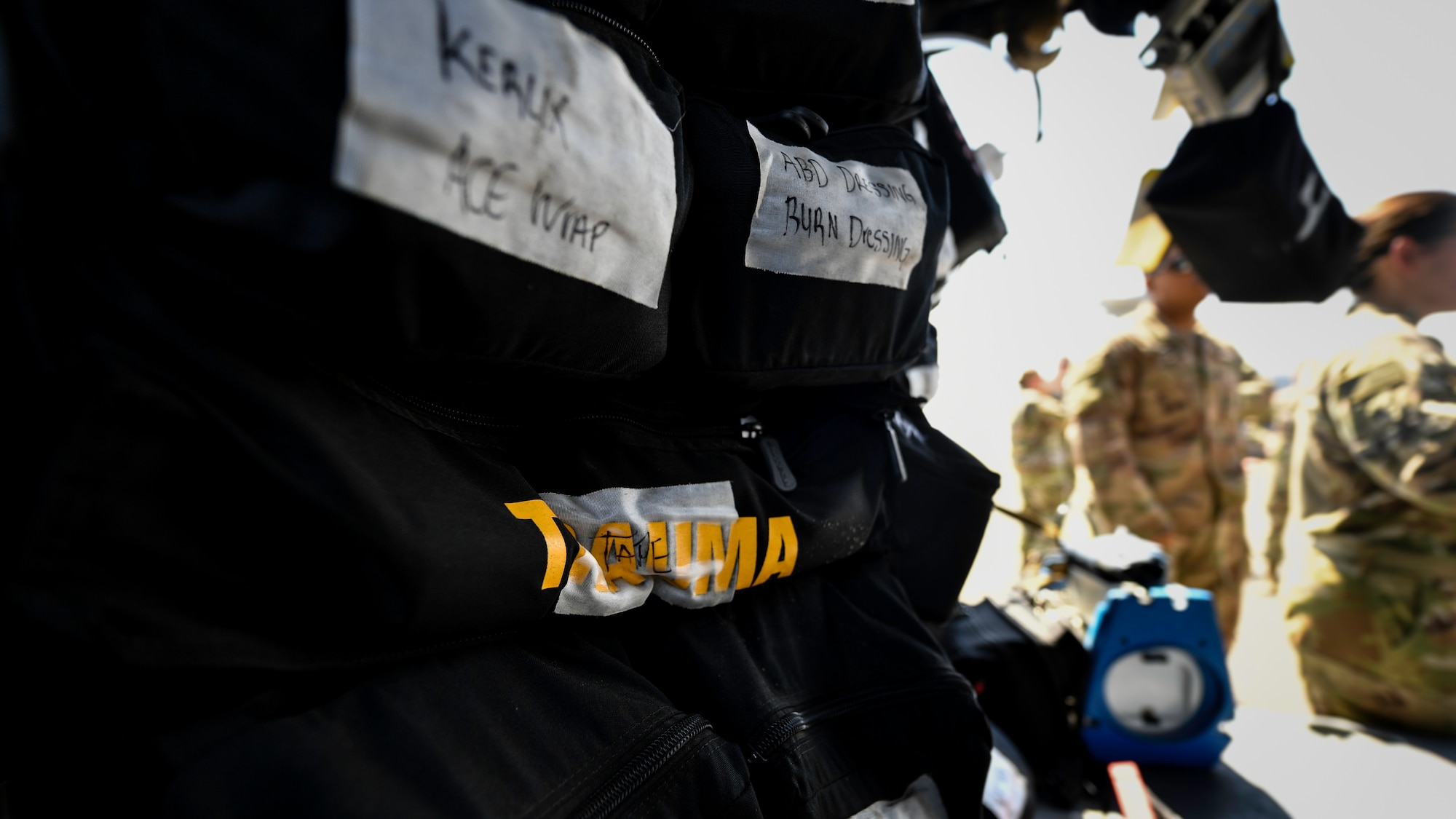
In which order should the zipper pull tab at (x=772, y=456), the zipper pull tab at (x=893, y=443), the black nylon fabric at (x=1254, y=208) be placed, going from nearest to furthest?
the zipper pull tab at (x=772, y=456), the zipper pull tab at (x=893, y=443), the black nylon fabric at (x=1254, y=208)

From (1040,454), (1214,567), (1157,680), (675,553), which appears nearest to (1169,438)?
(1214,567)

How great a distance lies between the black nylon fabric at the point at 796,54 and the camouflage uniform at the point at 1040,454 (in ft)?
10.8

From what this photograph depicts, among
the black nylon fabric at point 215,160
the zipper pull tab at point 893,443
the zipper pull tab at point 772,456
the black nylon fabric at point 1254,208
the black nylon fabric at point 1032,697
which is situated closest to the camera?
the black nylon fabric at point 215,160

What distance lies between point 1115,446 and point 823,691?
6.64 ft

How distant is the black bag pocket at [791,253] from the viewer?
0.49 metres

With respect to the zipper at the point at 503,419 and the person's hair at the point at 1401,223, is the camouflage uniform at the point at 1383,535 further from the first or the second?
the zipper at the point at 503,419

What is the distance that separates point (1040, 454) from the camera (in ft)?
12.0

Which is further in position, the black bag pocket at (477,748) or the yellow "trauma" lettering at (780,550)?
the yellow "trauma" lettering at (780,550)

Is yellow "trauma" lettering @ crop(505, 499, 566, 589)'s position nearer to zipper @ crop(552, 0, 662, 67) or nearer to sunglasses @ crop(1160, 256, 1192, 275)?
zipper @ crop(552, 0, 662, 67)

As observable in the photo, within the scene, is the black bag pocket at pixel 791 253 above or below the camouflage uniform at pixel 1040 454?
above

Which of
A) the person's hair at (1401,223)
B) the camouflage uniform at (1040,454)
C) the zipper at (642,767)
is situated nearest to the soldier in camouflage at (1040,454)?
the camouflage uniform at (1040,454)

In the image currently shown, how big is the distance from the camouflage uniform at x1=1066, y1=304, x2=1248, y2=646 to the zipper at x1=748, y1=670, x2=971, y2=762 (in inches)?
75.0

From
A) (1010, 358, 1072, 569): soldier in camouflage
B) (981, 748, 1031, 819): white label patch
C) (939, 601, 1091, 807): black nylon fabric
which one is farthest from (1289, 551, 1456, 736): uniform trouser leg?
(1010, 358, 1072, 569): soldier in camouflage

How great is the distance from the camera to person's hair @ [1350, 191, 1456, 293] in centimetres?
180
